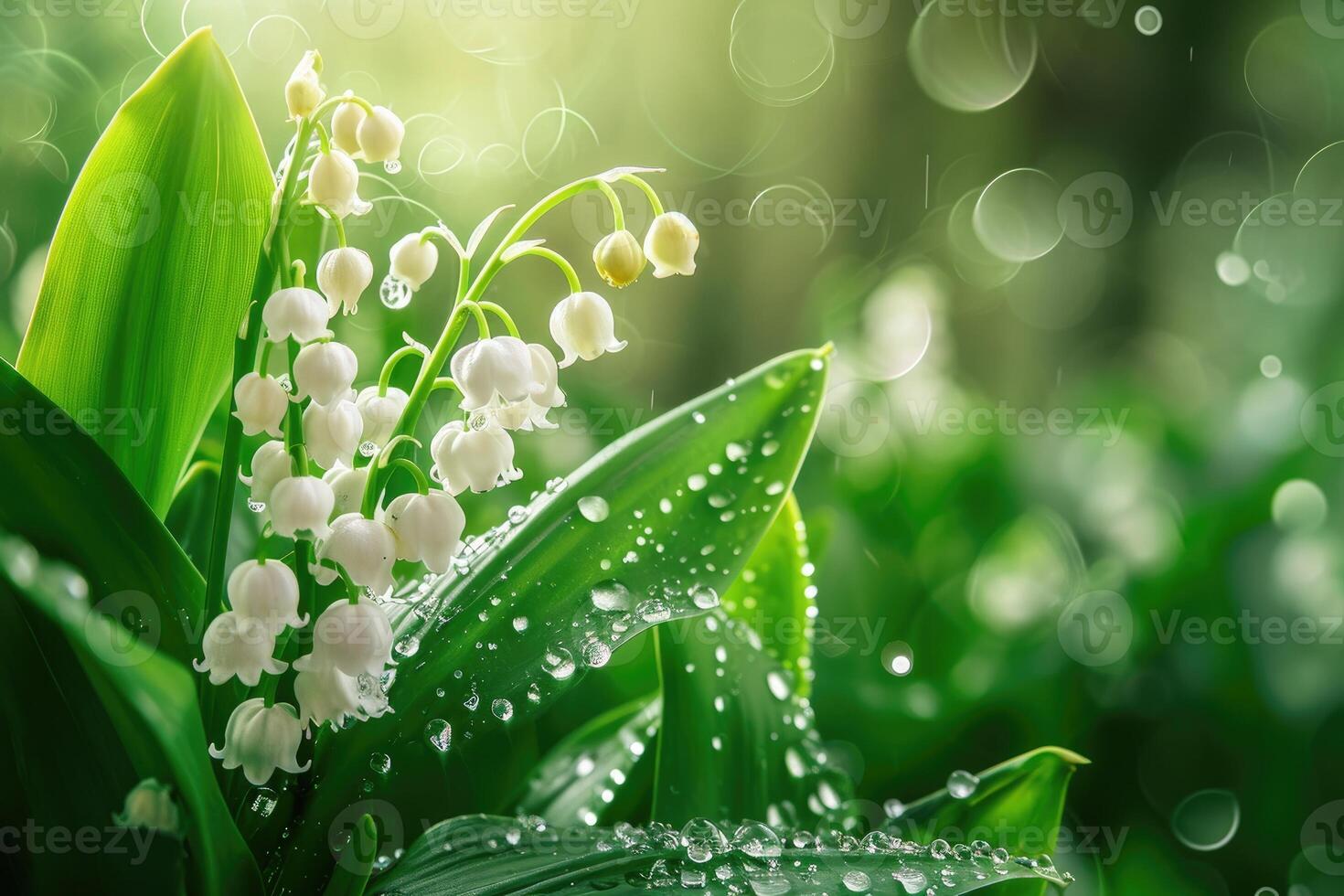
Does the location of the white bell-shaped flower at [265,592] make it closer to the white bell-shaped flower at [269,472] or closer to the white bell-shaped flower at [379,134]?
the white bell-shaped flower at [269,472]

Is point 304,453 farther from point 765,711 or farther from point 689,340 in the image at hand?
point 689,340

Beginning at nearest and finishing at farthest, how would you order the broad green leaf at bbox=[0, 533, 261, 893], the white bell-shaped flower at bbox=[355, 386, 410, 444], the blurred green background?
the broad green leaf at bbox=[0, 533, 261, 893] < the white bell-shaped flower at bbox=[355, 386, 410, 444] < the blurred green background

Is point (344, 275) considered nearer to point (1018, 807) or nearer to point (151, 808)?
point (151, 808)

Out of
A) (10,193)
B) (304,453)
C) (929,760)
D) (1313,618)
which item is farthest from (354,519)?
(10,193)

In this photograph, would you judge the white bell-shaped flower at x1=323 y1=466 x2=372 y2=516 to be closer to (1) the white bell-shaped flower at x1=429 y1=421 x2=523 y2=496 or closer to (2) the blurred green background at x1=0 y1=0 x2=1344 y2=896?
(1) the white bell-shaped flower at x1=429 y1=421 x2=523 y2=496

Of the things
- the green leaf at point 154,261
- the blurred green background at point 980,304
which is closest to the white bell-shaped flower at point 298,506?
the green leaf at point 154,261

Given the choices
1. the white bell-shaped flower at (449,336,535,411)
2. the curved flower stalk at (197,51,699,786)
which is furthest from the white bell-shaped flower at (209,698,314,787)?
the white bell-shaped flower at (449,336,535,411)

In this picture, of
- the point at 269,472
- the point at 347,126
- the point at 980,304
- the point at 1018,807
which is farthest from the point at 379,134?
the point at 980,304
